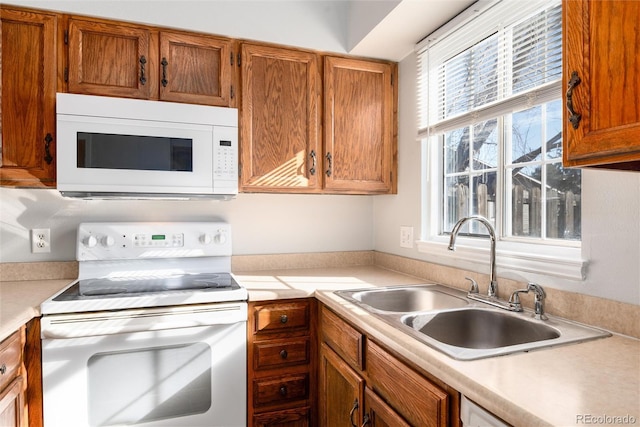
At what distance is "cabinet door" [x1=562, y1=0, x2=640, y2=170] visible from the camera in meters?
0.78

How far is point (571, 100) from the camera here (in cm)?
90

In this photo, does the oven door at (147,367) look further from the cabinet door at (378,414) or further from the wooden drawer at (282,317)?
the cabinet door at (378,414)

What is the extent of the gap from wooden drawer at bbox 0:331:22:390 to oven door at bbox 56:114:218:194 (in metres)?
0.65

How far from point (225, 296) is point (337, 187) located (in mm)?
884

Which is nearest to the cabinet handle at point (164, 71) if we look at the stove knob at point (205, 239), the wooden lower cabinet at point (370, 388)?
the stove knob at point (205, 239)

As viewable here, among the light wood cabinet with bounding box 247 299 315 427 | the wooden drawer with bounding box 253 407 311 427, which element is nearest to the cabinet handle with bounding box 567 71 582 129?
the light wood cabinet with bounding box 247 299 315 427

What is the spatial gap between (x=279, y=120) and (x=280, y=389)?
4.41ft

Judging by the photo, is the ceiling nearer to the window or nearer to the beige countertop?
→ the window

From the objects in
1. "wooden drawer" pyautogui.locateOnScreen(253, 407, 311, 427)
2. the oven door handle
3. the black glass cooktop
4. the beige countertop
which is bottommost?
"wooden drawer" pyautogui.locateOnScreen(253, 407, 311, 427)

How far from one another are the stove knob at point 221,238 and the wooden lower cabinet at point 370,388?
69 cm

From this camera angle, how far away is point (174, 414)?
1649 mm

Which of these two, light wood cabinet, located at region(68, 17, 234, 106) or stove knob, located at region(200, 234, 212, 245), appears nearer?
light wood cabinet, located at region(68, 17, 234, 106)

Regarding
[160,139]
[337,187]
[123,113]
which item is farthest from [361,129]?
[123,113]

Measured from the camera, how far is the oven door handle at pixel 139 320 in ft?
4.94
